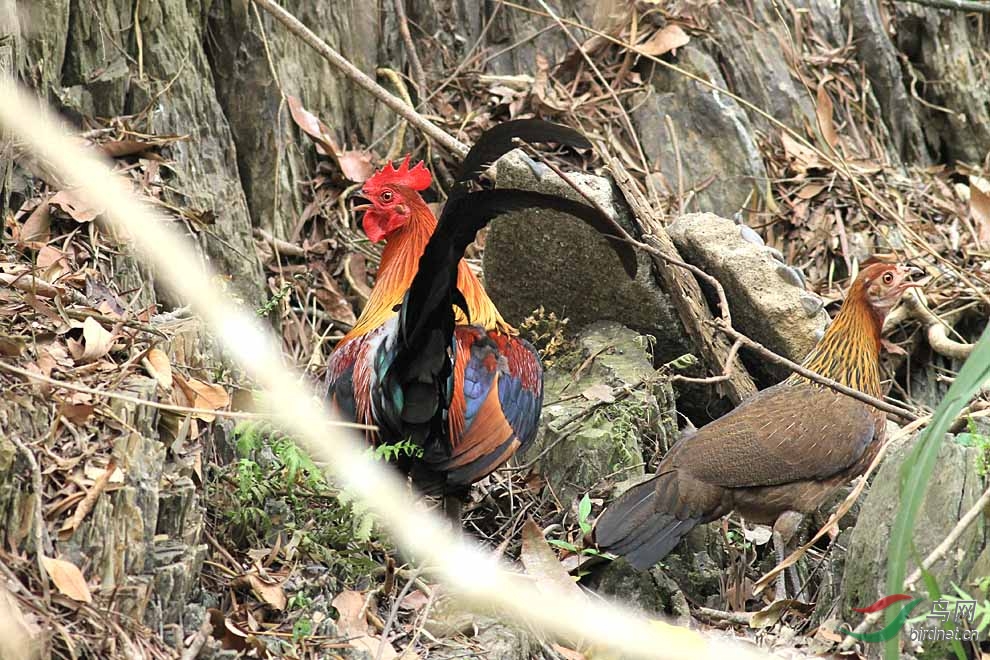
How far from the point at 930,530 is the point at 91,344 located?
259cm

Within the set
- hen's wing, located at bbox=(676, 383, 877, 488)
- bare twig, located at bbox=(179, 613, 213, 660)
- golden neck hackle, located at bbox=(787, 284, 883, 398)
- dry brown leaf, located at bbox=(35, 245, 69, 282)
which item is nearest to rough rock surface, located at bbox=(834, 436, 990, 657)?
hen's wing, located at bbox=(676, 383, 877, 488)

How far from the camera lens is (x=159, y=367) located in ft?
11.0

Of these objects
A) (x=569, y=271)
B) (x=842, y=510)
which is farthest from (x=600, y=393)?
(x=842, y=510)

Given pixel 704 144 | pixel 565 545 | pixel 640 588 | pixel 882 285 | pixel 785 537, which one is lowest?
pixel 785 537

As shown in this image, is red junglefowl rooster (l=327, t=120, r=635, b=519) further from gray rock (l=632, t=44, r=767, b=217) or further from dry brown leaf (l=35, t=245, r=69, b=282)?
gray rock (l=632, t=44, r=767, b=217)

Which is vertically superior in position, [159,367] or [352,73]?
[352,73]

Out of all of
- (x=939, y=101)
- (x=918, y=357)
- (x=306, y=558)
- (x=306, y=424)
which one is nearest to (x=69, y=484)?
(x=306, y=558)

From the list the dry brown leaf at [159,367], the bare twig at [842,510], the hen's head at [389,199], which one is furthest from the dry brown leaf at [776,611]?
the dry brown leaf at [159,367]

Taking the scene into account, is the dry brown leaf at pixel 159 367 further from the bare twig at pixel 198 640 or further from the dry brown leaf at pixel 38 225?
the dry brown leaf at pixel 38 225

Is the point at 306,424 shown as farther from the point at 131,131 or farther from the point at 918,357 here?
the point at 918,357

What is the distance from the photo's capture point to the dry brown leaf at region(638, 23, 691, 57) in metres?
6.68

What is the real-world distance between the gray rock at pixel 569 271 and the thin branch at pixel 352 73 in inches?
17.8

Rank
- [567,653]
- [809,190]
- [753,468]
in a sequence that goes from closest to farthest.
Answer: [567,653]
[753,468]
[809,190]

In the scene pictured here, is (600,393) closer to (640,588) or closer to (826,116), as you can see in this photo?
(640,588)
